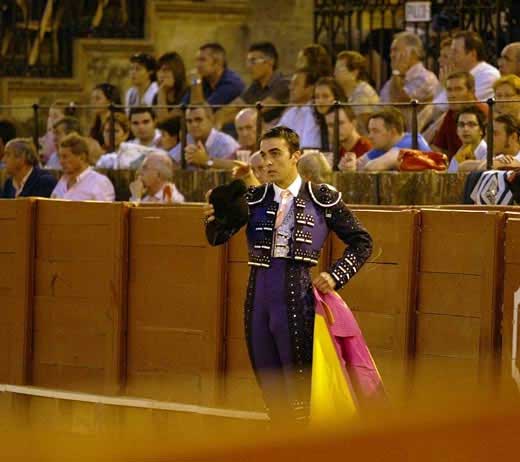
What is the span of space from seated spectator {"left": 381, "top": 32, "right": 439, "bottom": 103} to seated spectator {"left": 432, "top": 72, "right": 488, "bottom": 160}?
832 mm

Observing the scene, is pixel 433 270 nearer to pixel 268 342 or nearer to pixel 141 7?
pixel 268 342

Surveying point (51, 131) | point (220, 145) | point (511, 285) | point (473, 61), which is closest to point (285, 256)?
point (511, 285)

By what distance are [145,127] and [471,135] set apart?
297cm

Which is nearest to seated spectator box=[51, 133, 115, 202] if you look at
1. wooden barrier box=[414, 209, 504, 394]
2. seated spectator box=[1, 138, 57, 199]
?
seated spectator box=[1, 138, 57, 199]

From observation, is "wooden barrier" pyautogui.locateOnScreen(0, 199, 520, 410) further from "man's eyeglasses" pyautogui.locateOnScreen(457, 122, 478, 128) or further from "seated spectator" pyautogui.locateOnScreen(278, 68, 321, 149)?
"seated spectator" pyautogui.locateOnScreen(278, 68, 321, 149)

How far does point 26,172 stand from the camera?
963 centimetres

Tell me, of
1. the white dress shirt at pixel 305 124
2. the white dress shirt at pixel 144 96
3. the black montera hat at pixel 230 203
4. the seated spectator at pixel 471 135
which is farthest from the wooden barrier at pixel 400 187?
the white dress shirt at pixel 144 96

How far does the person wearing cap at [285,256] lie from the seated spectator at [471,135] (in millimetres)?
2784

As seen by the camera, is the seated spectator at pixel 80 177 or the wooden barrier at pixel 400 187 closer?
the wooden barrier at pixel 400 187

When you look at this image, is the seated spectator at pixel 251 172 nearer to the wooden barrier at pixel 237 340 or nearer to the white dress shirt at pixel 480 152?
the wooden barrier at pixel 237 340

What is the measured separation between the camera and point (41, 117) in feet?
44.3

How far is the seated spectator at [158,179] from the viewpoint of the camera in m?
8.87

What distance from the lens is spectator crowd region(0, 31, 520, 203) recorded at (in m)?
8.69

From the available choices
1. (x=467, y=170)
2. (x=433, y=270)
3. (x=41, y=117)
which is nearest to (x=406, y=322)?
(x=433, y=270)
